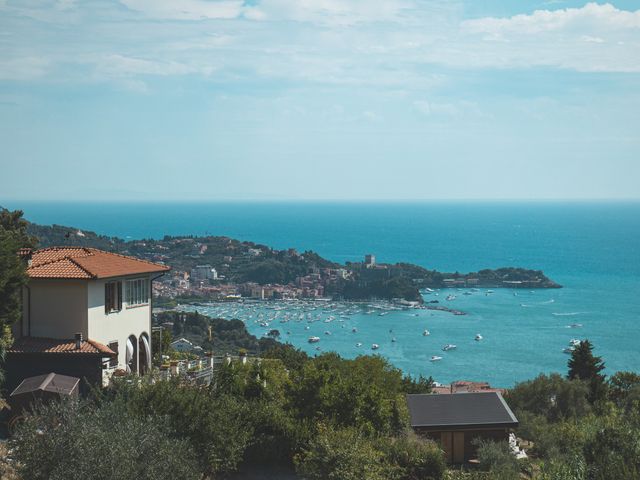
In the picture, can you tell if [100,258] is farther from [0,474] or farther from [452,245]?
[452,245]

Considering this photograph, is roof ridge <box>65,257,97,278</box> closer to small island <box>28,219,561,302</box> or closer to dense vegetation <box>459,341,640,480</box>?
dense vegetation <box>459,341,640,480</box>

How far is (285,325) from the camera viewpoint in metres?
87.4

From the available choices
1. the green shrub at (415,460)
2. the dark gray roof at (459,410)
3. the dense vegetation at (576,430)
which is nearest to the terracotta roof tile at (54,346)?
the green shrub at (415,460)

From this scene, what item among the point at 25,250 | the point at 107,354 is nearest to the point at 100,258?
the point at 25,250

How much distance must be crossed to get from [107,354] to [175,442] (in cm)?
490

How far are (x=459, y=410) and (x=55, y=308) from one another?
30.5 feet

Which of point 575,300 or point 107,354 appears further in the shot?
point 575,300

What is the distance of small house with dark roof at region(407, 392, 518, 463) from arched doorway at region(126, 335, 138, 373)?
6.64 m

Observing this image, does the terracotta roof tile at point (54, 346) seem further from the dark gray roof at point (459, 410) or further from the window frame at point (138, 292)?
the dark gray roof at point (459, 410)

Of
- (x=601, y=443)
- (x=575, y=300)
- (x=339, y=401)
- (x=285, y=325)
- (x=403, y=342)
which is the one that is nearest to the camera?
(x=601, y=443)

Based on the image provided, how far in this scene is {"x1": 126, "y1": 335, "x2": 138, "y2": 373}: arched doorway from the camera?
787 inches

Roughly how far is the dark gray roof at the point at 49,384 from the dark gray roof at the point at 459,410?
734 centimetres

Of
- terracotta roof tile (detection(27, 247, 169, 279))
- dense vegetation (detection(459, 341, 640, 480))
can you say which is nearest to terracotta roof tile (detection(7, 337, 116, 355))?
terracotta roof tile (detection(27, 247, 169, 279))

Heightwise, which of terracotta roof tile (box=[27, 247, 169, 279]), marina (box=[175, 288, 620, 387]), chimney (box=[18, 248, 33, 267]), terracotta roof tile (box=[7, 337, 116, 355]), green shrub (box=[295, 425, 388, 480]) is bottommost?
marina (box=[175, 288, 620, 387])
